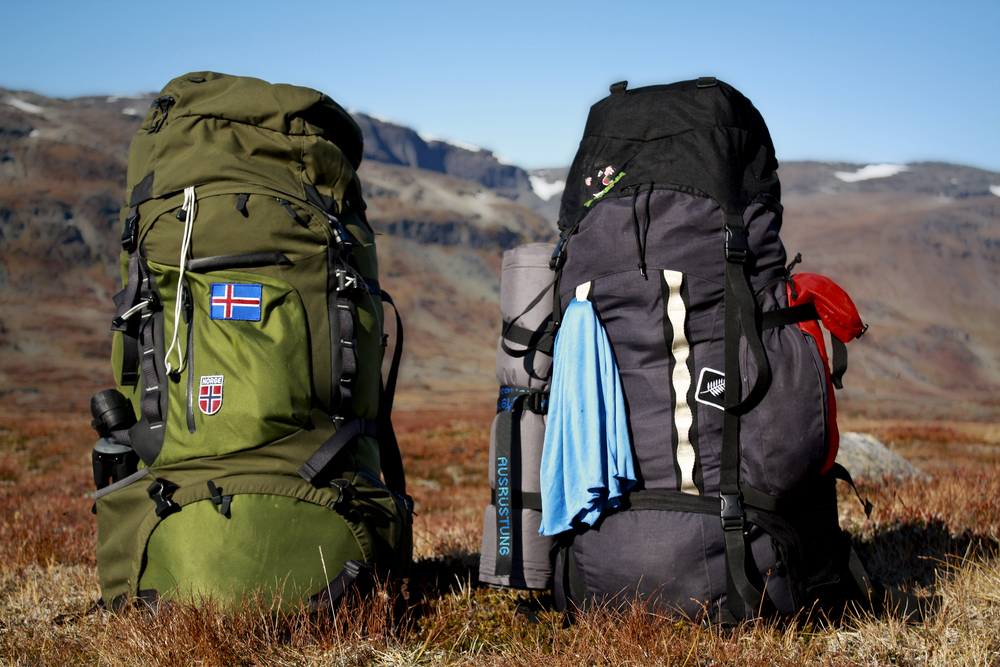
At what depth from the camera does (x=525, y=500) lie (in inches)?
117

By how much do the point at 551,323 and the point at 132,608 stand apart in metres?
1.88

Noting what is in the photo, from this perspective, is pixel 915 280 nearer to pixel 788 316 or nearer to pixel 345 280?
pixel 788 316

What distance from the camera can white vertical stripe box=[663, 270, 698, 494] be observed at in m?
2.66

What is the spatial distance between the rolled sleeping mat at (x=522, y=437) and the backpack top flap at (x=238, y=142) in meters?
0.93

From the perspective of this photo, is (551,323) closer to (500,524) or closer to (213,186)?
(500,524)

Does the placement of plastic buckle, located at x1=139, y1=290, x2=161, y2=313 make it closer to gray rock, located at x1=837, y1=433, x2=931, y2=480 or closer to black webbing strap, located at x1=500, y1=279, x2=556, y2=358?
black webbing strap, located at x1=500, y1=279, x2=556, y2=358

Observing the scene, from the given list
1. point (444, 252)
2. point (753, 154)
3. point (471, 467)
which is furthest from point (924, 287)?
point (753, 154)

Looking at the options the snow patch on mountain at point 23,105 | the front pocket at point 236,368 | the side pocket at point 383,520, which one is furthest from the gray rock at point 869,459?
the snow patch on mountain at point 23,105

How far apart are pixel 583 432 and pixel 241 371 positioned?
133 cm

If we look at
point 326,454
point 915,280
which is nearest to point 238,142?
point 326,454

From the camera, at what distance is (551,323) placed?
2977 mm

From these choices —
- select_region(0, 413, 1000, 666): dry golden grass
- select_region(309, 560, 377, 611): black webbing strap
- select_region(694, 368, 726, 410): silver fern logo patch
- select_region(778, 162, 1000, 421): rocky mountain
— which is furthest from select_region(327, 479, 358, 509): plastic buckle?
select_region(778, 162, 1000, 421): rocky mountain

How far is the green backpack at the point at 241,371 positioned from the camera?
2.69 meters

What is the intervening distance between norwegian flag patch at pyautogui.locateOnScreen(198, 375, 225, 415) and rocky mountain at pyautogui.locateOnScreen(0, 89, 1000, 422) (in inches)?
2026
